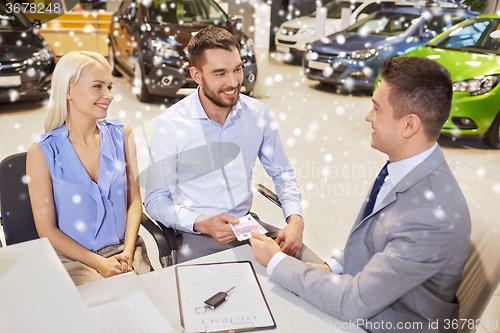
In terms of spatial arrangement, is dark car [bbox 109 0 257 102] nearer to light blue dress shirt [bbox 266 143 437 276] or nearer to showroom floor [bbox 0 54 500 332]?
showroom floor [bbox 0 54 500 332]

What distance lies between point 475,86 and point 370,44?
2.52 metres

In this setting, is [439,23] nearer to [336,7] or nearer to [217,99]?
[336,7]

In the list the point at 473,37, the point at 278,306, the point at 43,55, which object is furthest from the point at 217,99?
the point at 473,37

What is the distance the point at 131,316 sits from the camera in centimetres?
117

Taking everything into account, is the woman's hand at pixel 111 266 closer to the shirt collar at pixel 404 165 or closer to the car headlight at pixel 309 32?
the shirt collar at pixel 404 165

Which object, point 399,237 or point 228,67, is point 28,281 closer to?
point 399,237

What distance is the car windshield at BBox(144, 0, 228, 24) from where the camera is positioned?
19.2ft

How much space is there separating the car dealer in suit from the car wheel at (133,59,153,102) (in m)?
4.86

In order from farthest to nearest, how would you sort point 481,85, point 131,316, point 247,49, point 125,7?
point 125,7
point 247,49
point 481,85
point 131,316

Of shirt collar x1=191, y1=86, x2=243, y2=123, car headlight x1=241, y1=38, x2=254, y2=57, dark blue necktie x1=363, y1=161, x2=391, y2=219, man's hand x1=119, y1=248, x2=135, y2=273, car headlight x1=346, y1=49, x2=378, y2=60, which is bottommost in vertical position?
car headlight x1=346, y1=49, x2=378, y2=60

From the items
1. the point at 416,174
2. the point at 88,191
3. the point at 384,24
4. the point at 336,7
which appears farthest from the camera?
the point at 336,7

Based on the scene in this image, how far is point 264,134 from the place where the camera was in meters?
2.24

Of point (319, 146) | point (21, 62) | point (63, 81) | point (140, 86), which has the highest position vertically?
point (63, 81)

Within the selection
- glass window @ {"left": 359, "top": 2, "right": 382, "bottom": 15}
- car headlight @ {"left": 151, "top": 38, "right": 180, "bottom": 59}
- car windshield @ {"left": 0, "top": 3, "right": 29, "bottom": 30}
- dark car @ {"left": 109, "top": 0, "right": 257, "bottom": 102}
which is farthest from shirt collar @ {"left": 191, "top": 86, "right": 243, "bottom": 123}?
glass window @ {"left": 359, "top": 2, "right": 382, "bottom": 15}
